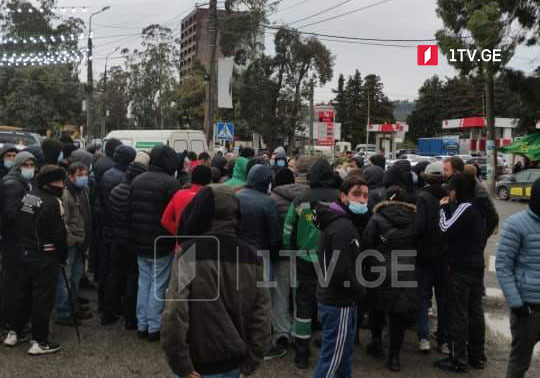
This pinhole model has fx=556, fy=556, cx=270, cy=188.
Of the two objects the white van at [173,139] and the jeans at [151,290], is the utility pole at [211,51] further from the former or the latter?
the jeans at [151,290]

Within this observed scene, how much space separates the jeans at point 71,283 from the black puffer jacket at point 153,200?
1055 mm

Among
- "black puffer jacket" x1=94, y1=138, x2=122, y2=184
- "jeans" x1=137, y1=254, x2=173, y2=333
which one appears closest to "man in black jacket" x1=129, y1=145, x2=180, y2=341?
"jeans" x1=137, y1=254, x2=173, y2=333

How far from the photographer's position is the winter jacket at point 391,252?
197 inches

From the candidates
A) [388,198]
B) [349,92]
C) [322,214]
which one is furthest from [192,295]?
[349,92]

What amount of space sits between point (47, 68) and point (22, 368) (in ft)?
137

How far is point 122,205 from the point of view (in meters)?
6.02

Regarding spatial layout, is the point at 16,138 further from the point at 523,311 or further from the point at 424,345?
the point at 523,311

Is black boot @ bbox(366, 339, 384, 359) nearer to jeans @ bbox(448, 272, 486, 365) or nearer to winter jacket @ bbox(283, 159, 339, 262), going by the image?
jeans @ bbox(448, 272, 486, 365)

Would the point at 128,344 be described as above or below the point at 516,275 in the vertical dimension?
below

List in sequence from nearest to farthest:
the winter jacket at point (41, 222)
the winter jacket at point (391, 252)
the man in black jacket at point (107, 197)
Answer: the winter jacket at point (391, 252) < the winter jacket at point (41, 222) < the man in black jacket at point (107, 197)

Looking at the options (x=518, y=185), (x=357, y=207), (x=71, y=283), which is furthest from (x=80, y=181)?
(x=518, y=185)

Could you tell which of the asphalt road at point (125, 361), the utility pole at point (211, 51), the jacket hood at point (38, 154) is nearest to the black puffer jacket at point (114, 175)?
the jacket hood at point (38, 154)

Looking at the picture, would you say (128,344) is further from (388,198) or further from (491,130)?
(491,130)

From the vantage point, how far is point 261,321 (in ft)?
9.59
